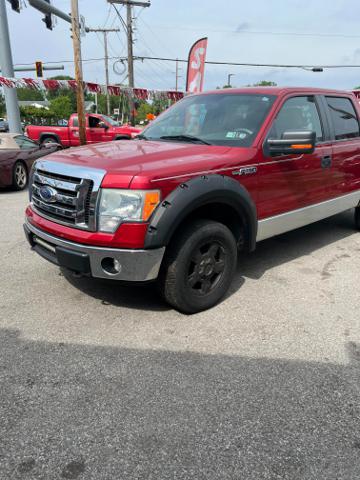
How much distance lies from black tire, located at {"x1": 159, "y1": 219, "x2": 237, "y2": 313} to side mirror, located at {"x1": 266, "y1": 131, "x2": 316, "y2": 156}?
870 millimetres

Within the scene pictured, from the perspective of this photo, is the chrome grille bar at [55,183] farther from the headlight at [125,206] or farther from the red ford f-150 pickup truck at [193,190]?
the headlight at [125,206]

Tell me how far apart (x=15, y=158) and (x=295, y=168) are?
6.67m

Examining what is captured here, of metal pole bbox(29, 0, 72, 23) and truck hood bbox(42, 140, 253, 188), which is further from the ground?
metal pole bbox(29, 0, 72, 23)

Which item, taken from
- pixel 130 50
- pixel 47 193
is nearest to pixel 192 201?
pixel 47 193

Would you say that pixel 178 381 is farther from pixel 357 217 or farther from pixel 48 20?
pixel 48 20

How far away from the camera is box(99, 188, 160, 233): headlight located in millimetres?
2742

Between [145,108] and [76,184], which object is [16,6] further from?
[145,108]

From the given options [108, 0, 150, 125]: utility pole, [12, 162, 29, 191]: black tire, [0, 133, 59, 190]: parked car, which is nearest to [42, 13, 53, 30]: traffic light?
[0, 133, 59, 190]: parked car

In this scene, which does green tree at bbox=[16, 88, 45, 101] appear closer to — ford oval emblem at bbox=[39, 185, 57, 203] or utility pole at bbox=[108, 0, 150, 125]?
utility pole at bbox=[108, 0, 150, 125]

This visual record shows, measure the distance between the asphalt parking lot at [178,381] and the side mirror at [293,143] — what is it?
4.28ft

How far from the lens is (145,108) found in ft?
309

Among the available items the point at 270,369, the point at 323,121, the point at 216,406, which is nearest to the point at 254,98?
the point at 323,121

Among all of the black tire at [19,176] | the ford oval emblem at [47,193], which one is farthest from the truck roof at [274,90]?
the black tire at [19,176]

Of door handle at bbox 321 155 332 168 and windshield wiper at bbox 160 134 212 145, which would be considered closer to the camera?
windshield wiper at bbox 160 134 212 145
